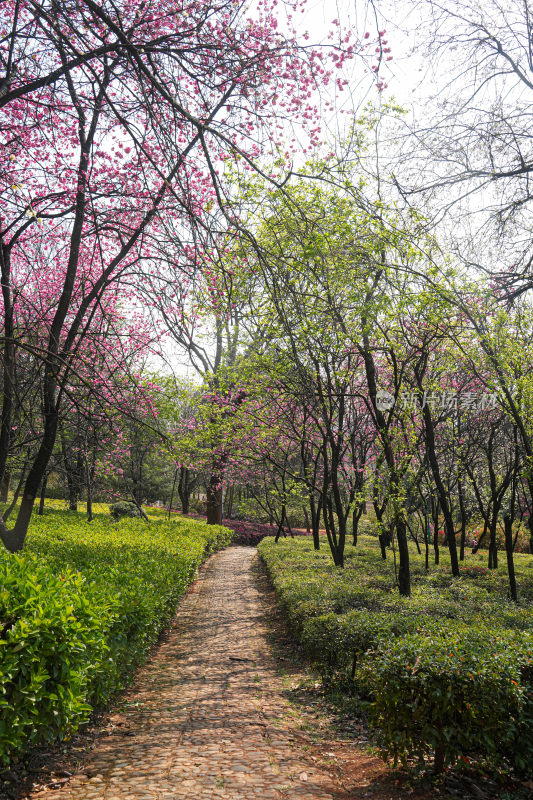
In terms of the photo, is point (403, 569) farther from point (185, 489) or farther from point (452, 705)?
point (185, 489)

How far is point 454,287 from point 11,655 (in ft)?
25.7

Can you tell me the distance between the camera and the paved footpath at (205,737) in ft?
10.4

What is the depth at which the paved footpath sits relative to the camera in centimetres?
317

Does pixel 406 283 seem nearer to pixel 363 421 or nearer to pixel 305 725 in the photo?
pixel 305 725

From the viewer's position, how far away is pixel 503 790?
3088 mm

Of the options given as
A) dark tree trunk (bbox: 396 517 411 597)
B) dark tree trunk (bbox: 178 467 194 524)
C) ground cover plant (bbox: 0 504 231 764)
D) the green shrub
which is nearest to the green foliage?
dark tree trunk (bbox: 178 467 194 524)

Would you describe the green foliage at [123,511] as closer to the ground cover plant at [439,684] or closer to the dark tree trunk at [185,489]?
the dark tree trunk at [185,489]

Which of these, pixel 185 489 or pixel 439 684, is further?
pixel 185 489

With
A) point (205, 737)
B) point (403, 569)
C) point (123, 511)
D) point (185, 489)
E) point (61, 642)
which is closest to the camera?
point (61, 642)

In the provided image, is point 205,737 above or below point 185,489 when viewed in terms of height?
below

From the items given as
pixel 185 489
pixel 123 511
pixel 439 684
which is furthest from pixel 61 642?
pixel 185 489

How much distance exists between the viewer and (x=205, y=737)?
13.5ft

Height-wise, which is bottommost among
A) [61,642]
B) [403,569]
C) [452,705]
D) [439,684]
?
[403,569]

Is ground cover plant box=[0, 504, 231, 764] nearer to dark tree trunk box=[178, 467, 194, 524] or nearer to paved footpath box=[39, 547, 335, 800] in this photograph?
paved footpath box=[39, 547, 335, 800]
